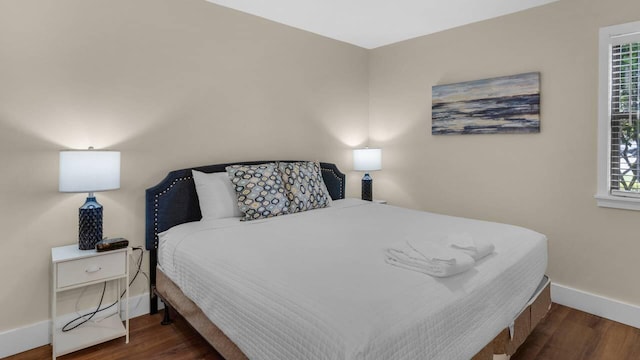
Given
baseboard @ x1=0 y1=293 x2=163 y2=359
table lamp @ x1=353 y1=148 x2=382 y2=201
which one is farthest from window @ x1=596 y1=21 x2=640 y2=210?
baseboard @ x1=0 y1=293 x2=163 y2=359

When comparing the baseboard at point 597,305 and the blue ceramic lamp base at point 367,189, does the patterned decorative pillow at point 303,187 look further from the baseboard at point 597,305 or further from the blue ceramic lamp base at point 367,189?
the baseboard at point 597,305

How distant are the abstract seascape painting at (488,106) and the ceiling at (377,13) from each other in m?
0.59

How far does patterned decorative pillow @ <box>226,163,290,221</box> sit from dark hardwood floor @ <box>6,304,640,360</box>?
918mm

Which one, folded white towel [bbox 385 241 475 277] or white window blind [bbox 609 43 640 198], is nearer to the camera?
folded white towel [bbox 385 241 475 277]

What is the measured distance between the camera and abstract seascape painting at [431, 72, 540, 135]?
314cm

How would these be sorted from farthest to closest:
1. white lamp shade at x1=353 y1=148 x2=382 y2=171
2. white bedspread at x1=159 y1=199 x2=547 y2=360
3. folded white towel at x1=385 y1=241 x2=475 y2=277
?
white lamp shade at x1=353 y1=148 x2=382 y2=171 < folded white towel at x1=385 y1=241 x2=475 y2=277 < white bedspread at x1=159 y1=199 x2=547 y2=360

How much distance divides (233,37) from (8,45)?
5.14 feet

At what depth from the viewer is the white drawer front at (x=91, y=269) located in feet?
7.04

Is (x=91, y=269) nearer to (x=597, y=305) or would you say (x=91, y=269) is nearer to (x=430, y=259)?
(x=430, y=259)

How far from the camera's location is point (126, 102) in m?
2.65

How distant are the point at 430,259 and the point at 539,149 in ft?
6.93

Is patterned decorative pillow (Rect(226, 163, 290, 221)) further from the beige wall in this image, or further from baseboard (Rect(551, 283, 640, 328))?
baseboard (Rect(551, 283, 640, 328))

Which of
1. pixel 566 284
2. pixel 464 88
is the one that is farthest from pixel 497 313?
pixel 464 88

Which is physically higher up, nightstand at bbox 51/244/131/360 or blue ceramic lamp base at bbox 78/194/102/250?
blue ceramic lamp base at bbox 78/194/102/250
